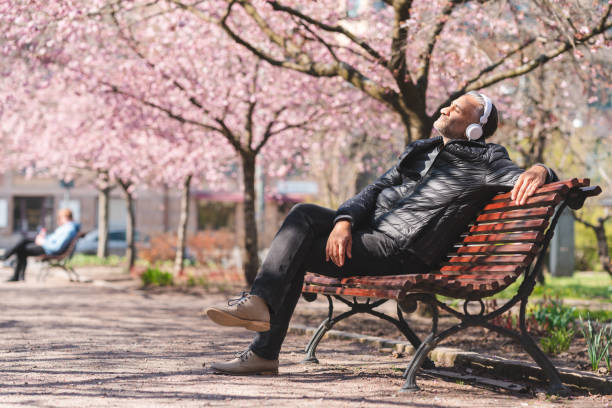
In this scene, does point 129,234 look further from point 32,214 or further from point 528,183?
point 32,214

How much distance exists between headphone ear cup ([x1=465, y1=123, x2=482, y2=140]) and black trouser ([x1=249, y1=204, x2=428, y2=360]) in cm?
77

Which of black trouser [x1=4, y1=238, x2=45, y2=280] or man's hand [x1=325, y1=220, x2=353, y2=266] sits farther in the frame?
black trouser [x1=4, y1=238, x2=45, y2=280]

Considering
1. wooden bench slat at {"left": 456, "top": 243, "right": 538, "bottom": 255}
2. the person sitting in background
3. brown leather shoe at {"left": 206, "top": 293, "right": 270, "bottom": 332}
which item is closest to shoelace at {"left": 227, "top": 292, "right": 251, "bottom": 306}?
brown leather shoe at {"left": 206, "top": 293, "right": 270, "bottom": 332}

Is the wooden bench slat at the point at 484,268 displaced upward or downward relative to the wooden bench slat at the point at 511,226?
downward

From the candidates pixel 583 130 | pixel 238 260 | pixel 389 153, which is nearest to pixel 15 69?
pixel 238 260

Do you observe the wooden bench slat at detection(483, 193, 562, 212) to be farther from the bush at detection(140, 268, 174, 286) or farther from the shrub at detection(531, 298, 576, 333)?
the bush at detection(140, 268, 174, 286)

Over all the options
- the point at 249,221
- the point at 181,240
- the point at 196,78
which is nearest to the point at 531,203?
the point at 249,221

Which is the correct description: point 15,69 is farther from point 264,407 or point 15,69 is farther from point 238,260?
point 264,407

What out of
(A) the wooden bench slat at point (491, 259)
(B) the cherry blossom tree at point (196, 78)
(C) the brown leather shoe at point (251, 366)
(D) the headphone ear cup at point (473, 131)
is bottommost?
(C) the brown leather shoe at point (251, 366)

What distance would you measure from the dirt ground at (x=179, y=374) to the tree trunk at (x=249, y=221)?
4.95 metres

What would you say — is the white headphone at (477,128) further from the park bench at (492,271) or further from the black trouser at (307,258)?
the black trouser at (307,258)

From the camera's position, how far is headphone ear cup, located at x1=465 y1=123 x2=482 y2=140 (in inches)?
175

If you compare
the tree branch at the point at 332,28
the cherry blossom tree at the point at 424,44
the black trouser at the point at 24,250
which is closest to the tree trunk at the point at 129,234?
the black trouser at the point at 24,250

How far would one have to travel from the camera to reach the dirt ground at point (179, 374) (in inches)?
148
